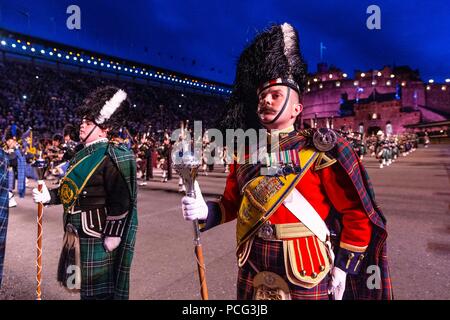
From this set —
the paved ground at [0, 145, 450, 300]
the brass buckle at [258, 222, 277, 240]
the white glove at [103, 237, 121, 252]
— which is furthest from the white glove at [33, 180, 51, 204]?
the brass buckle at [258, 222, 277, 240]

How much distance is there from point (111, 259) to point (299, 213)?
69.9 inches

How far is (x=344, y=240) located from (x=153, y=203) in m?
8.02

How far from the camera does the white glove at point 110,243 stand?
2.65 m

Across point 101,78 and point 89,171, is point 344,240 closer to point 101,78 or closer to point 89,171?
point 89,171

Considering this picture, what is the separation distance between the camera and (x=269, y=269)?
182 centimetres

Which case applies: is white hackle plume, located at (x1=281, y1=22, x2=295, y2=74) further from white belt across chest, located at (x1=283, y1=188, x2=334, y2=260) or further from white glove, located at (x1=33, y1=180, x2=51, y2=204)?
white glove, located at (x1=33, y1=180, x2=51, y2=204)

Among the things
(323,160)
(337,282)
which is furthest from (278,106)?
(337,282)

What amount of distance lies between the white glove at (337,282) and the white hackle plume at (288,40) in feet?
4.14

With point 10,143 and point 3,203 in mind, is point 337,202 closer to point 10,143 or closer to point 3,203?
point 3,203

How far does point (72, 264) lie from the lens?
2.68m

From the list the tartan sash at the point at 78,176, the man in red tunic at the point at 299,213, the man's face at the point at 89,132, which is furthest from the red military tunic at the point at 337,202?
the man's face at the point at 89,132

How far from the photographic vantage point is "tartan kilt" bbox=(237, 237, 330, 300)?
175cm
